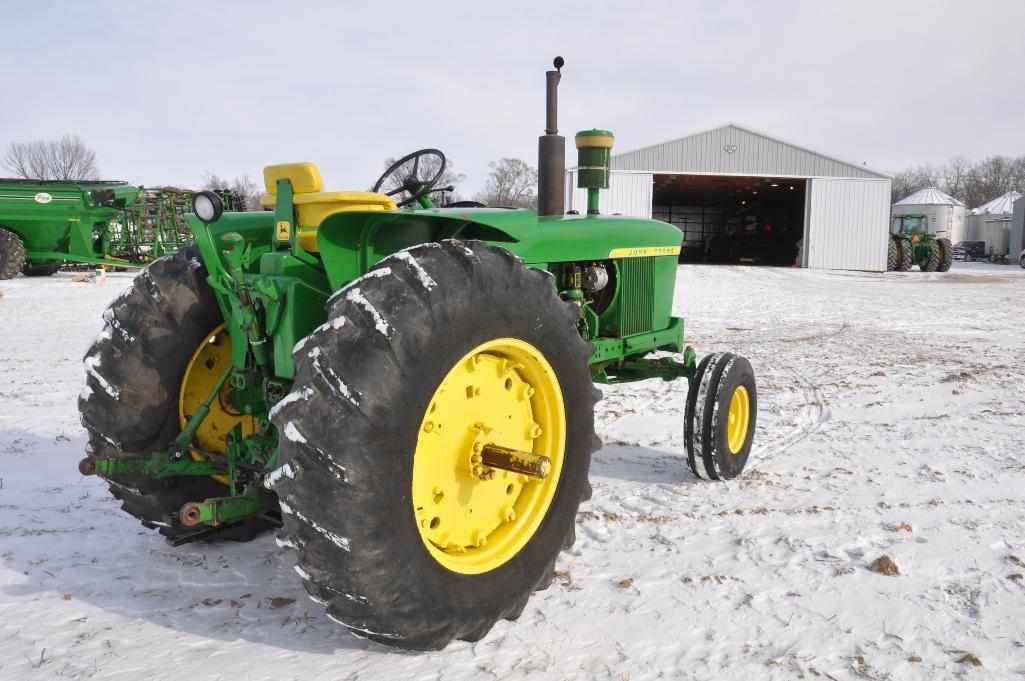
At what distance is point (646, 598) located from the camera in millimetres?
2645

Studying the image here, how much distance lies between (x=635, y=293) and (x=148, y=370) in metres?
2.33

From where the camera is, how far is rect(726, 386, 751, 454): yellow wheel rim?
411 cm

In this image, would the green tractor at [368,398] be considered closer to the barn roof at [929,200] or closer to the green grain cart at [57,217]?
the green grain cart at [57,217]

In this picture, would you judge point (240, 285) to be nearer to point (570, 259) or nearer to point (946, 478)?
point (570, 259)

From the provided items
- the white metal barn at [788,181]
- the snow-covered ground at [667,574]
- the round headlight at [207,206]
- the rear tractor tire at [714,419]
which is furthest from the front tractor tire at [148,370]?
the white metal barn at [788,181]

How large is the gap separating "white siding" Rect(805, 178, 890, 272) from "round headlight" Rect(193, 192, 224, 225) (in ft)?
85.7

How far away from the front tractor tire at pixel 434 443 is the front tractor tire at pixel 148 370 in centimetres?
107

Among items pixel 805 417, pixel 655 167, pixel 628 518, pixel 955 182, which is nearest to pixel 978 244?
pixel 655 167

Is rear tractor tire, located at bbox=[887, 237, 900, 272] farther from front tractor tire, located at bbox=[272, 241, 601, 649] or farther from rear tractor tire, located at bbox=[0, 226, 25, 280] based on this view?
front tractor tire, located at bbox=[272, 241, 601, 649]

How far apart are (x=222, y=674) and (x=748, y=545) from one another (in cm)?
199

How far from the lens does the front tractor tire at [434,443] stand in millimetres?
1903

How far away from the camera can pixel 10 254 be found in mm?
14359

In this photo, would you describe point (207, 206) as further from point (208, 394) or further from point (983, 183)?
point (983, 183)

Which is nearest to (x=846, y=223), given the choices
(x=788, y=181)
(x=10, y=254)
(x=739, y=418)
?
(x=788, y=181)
